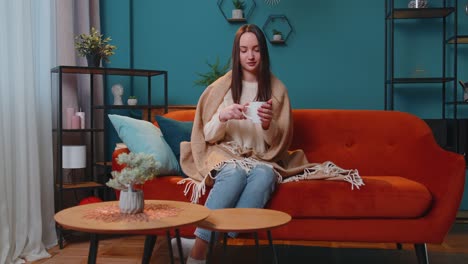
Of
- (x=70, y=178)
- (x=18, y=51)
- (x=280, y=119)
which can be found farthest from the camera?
(x=70, y=178)

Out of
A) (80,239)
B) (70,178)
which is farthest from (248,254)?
(70,178)

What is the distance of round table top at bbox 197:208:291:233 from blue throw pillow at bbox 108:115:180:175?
2.32ft

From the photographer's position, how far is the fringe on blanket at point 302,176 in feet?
7.23

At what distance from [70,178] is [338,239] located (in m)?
1.77

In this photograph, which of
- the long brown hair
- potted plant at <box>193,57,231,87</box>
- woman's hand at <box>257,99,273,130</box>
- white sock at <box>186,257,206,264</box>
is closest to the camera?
white sock at <box>186,257,206,264</box>

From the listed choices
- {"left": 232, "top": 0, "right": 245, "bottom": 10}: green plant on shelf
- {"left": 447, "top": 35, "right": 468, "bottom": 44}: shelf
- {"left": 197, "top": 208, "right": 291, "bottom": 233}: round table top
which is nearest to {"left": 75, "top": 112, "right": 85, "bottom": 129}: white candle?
{"left": 232, "top": 0, "right": 245, "bottom": 10}: green plant on shelf

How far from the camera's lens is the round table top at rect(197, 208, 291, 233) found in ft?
5.02

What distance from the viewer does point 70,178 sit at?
3.20 metres

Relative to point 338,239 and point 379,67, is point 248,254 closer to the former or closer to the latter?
point 338,239

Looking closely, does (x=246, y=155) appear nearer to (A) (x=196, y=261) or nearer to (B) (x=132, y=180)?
(A) (x=196, y=261)

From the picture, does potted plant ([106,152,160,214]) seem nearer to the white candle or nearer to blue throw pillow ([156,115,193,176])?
blue throw pillow ([156,115,193,176])

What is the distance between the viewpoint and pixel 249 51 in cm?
238

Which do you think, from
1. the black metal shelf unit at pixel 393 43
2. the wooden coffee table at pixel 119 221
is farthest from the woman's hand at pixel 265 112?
the black metal shelf unit at pixel 393 43

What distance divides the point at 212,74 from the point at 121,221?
2.46 meters
